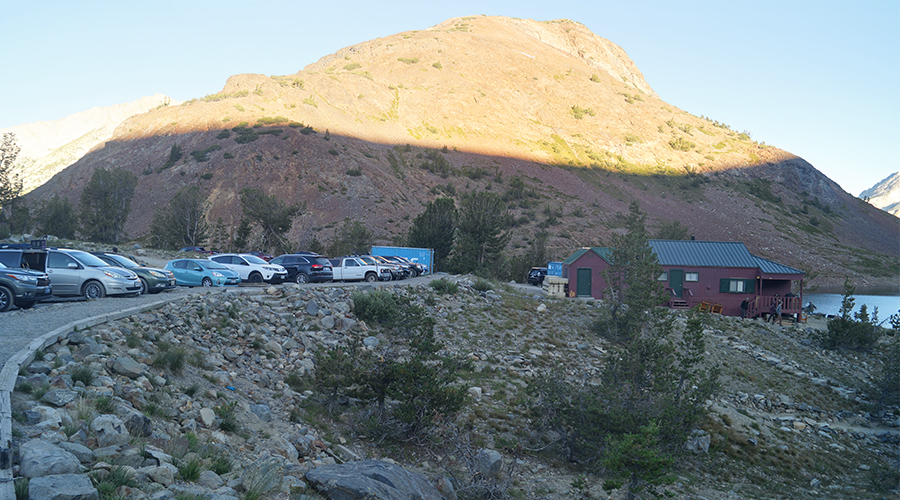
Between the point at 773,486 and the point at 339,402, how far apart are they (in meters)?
12.3

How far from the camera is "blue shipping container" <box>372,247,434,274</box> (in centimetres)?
4141

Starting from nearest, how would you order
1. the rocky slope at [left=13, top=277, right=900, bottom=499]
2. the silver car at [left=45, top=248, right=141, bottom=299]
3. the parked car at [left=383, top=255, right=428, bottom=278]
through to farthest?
the rocky slope at [left=13, top=277, right=900, bottom=499] < the silver car at [left=45, top=248, right=141, bottom=299] < the parked car at [left=383, top=255, right=428, bottom=278]

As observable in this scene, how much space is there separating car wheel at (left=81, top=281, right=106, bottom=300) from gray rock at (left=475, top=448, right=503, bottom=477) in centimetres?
1359

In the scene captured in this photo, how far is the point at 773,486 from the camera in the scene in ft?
47.7

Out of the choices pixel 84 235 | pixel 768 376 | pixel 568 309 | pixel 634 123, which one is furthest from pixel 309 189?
pixel 634 123

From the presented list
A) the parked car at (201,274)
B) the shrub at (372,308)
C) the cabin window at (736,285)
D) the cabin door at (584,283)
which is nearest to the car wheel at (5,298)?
the shrub at (372,308)

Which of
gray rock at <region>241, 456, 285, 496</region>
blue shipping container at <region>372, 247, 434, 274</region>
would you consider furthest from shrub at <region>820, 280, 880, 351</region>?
gray rock at <region>241, 456, 285, 496</region>

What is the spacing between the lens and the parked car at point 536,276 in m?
45.7

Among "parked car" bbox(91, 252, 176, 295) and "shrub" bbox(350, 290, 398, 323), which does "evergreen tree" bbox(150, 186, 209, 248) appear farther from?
"shrub" bbox(350, 290, 398, 323)

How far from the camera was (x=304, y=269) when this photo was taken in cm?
2855

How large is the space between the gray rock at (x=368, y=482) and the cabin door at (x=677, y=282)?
31.6 meters

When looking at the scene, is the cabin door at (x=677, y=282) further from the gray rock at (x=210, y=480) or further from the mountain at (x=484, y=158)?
the gray rock at (x=210, y=480)

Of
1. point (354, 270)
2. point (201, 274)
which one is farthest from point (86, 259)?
point (354, 270)

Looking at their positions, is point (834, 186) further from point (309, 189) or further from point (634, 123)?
point (309, 189)
